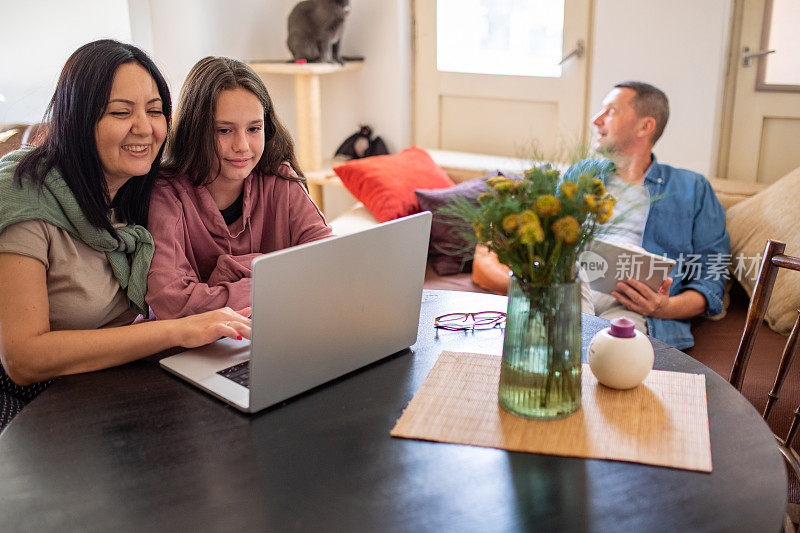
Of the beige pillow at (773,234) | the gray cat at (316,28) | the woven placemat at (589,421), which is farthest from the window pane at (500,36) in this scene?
the woven placemat at (589,421)

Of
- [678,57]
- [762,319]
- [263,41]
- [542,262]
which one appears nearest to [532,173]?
[542,262]

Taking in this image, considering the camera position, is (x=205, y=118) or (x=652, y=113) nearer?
(x=205, y=118)

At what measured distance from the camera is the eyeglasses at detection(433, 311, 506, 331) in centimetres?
162

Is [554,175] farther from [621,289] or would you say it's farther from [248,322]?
[621,289]

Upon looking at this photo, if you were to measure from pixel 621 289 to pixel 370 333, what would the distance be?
1.27 metres

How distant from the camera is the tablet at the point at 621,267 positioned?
2.22 m

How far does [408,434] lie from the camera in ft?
3.95

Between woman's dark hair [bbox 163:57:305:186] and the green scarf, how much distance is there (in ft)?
0.69

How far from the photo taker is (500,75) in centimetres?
368

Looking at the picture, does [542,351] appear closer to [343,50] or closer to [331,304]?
[331,304]

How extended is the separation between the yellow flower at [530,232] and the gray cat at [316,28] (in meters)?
2.69

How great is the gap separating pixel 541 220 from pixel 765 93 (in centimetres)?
245

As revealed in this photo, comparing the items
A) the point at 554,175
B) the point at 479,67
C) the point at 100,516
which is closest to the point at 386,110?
the point at 479,67

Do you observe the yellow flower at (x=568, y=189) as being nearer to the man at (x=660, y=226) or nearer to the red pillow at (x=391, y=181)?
the man at (x=660, y=226)
